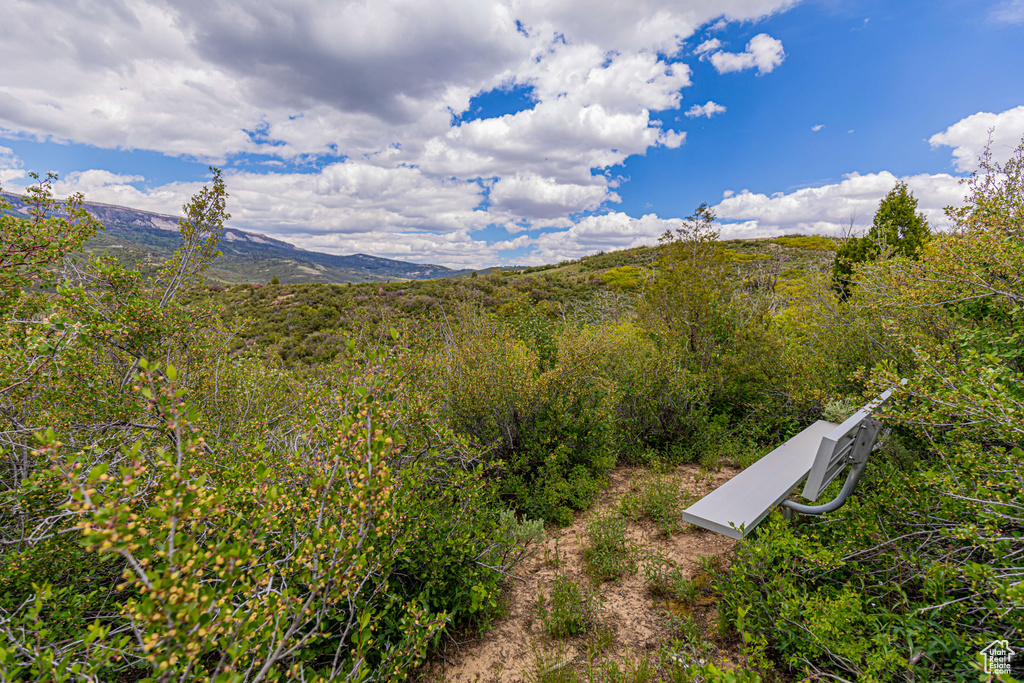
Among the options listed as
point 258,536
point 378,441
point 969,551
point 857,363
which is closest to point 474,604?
point 378,441

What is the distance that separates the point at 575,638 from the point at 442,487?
4.98 feet

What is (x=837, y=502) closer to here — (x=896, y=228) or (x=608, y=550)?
(x=608, y=550)

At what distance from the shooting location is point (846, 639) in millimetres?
1923

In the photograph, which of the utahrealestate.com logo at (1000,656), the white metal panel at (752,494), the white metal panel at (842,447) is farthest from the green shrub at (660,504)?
the utahrealestate.com logo at (1000,656)

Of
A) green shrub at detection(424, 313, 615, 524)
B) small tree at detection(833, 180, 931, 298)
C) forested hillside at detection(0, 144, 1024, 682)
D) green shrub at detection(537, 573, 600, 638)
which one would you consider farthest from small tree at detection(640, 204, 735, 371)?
small tree at detection(833, 180, 931, 298)

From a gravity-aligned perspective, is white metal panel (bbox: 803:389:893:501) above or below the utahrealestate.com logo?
above

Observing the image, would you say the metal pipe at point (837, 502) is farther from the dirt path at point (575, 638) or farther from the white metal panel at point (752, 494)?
the dirt path at point (575, 638)

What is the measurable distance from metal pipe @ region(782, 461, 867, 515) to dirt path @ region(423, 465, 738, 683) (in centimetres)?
84

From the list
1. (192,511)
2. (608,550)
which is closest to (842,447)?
(608,550)

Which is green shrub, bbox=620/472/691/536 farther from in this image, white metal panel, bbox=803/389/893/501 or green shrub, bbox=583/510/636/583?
white metal panel, bbox=803/389/893/501

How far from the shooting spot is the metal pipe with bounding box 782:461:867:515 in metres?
2.56

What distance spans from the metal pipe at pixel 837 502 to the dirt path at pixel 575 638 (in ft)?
2.76

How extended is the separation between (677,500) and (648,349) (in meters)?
2.82

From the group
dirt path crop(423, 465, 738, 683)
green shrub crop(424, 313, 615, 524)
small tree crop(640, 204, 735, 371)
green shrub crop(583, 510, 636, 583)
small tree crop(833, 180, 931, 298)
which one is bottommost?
dirt path crop(423, 465, 738, 683)
